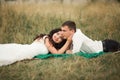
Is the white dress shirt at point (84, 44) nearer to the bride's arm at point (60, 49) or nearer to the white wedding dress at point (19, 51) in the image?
the bride's arm at point (60, 49)

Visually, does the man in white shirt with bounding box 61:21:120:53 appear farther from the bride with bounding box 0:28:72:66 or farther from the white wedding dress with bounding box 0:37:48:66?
the white wedding dress with bounding box 0:37:48:66

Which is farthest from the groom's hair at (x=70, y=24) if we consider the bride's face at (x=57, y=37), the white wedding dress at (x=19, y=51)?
the white wedding dress at (x=19, y=51)

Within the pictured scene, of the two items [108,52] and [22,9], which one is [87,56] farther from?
[22,9]

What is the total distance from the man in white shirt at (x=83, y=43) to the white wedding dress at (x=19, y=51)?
0.80 feet

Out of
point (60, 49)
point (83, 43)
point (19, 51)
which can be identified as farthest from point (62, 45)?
point (19, 51)

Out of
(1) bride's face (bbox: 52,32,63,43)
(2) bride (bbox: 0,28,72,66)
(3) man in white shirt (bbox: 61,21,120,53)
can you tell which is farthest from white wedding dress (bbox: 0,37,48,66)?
(3) man in white shirt (bbox: 61,21,120,53)

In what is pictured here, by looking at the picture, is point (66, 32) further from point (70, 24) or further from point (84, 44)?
point (84, 44)

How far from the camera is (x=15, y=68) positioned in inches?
123

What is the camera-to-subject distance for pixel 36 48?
321 centimetres

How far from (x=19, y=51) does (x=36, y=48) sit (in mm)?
158

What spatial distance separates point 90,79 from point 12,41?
2.66 ft

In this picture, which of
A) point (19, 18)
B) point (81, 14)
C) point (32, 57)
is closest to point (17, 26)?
point (19, 18)

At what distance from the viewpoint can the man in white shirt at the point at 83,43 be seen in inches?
127

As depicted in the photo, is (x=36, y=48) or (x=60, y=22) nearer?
(x=36, y=48)
